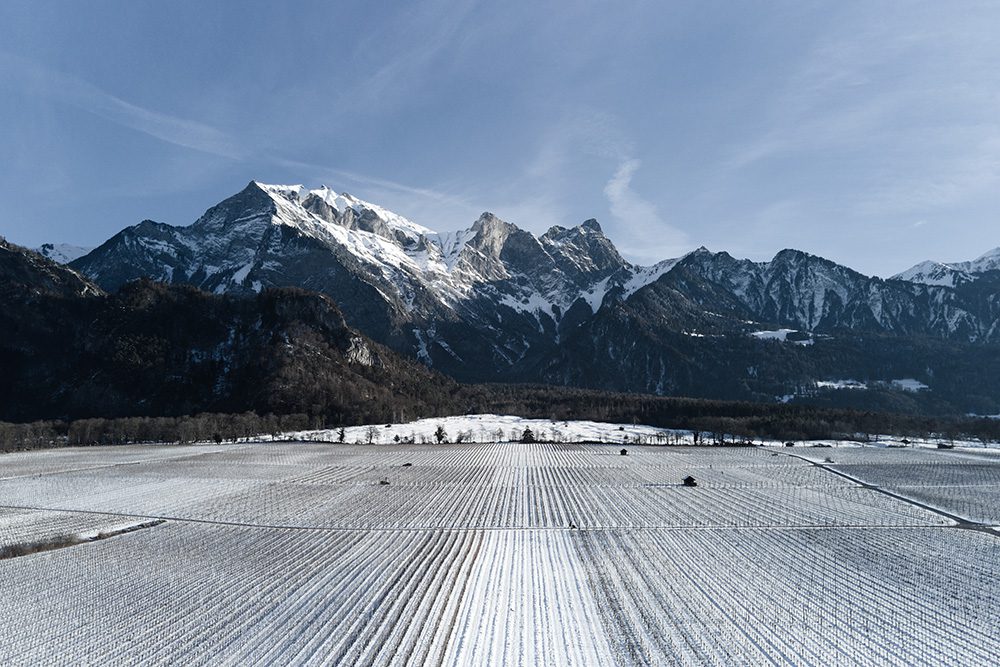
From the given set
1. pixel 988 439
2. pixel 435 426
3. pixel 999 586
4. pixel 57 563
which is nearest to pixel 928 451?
pixel 988 439

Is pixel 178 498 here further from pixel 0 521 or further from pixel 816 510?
pixel 816 510

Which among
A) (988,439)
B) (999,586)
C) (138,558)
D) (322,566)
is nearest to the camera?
(999,586)

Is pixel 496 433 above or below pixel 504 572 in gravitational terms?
below

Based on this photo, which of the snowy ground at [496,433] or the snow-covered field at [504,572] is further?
the snowy ground at [496,433]

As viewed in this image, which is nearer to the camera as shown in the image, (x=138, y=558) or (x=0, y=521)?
(x=138, y=558)

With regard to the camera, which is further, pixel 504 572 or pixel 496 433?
pixel 496 433

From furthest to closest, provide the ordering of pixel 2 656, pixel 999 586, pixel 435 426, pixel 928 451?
pixel 435 426
pixel 928 451
pixel 999 586
pixel 2 656

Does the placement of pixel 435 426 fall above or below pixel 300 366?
below

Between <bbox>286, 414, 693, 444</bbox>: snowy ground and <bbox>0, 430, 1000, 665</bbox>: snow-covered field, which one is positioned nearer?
<bbox>0, 430, 1000, 665</bbox>: snow-covered field
